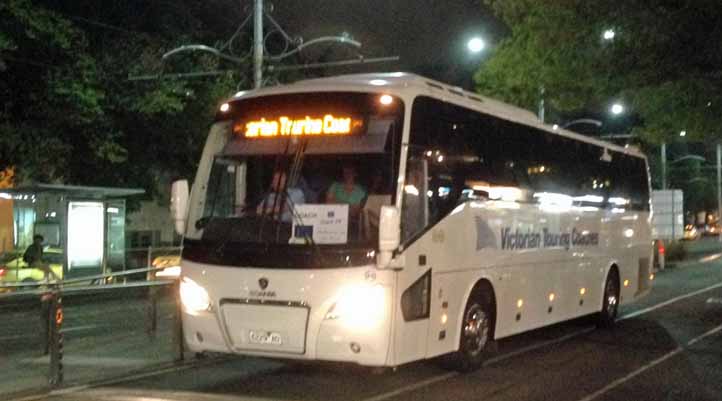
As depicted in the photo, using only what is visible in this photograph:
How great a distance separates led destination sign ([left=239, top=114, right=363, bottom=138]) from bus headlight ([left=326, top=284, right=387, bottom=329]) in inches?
71.0

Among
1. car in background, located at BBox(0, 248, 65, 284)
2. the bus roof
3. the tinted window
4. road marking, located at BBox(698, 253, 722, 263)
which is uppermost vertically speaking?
the bus roof

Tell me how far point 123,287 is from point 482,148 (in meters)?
5.28

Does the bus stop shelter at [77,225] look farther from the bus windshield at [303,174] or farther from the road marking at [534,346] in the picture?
the bus windshield at [303,174]

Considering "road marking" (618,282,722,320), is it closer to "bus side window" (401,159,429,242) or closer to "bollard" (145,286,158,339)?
"bollard" (145,286,158,339)

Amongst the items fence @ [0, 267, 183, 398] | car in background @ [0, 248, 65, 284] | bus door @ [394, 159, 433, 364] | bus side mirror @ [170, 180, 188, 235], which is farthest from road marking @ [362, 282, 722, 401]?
car in background @ [0, 248, 65, 284]

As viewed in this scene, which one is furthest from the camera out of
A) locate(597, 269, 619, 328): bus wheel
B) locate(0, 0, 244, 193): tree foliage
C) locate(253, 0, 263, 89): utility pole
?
locate(0, 0, 244, 193): tree foliage

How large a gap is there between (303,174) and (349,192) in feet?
1.97

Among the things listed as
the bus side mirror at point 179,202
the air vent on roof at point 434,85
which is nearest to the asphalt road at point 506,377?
the bus side mirror at point 179,202

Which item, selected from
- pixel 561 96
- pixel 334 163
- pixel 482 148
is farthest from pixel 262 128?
pixel 561 96

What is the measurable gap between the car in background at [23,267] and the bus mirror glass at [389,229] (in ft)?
51.8

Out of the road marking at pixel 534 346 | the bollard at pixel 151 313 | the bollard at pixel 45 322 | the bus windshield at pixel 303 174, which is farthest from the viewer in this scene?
the bollard at pixel 151 313

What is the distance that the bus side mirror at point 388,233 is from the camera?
10.8 meters

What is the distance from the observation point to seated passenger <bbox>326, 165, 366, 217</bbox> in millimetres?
11531

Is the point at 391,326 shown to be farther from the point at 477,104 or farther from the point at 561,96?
the point at 561,96
